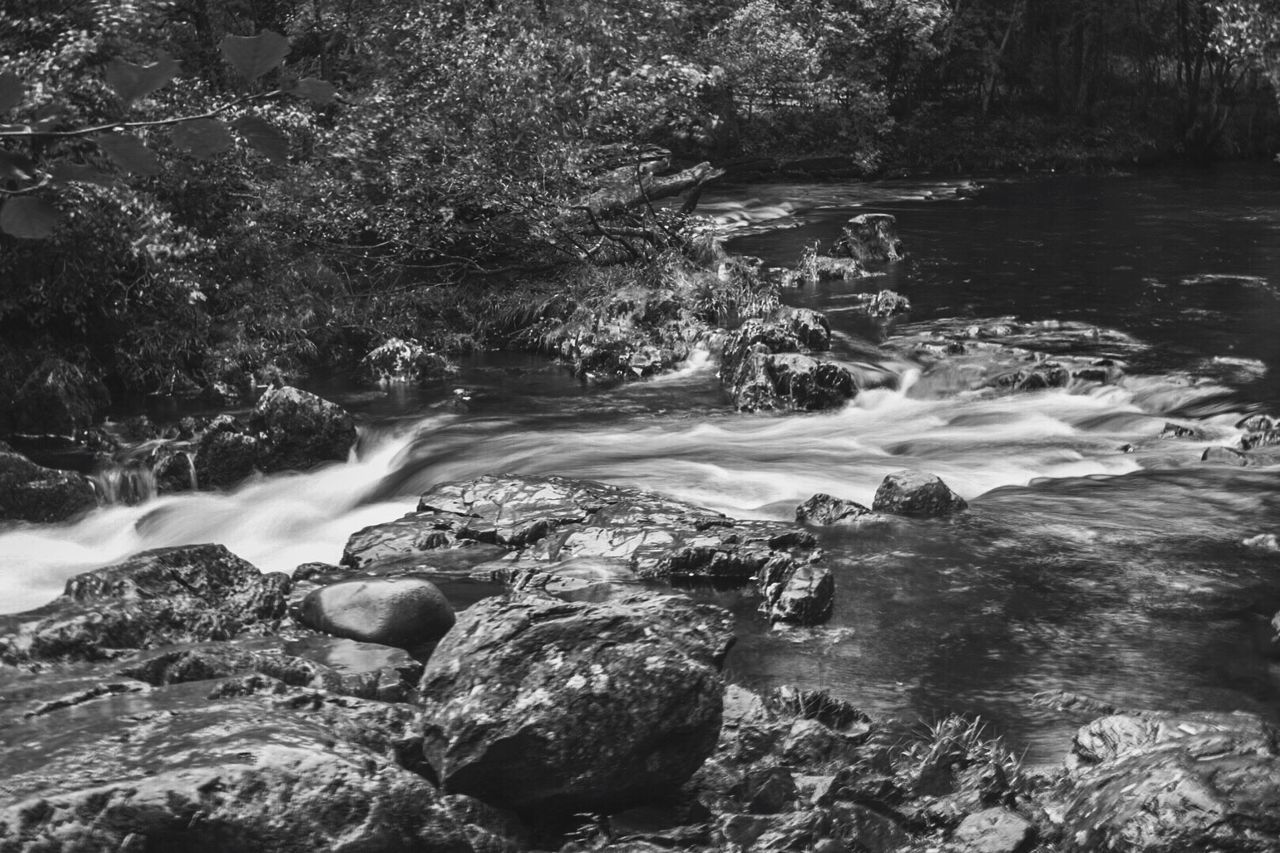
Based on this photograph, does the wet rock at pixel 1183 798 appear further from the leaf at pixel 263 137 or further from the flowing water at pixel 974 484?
the leaf at pixel 263 137

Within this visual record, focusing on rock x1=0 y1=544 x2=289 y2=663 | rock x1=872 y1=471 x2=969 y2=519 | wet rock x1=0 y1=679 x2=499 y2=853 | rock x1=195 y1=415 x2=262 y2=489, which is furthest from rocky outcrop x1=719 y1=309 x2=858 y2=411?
wet rock x1=0 y1=679 x2=499 y2=853

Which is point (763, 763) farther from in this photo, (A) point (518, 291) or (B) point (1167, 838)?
(A) point (518, 291)

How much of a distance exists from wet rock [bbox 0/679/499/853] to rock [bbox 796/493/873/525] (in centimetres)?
521

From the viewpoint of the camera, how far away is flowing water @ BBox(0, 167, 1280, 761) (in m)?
7.10

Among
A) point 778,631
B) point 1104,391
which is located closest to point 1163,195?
point 1104,391

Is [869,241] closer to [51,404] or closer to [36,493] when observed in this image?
[51,404]

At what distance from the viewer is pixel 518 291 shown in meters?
17.4

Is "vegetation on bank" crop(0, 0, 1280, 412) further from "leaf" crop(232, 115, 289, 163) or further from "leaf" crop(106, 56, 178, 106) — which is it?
"leaf" crop(106, 56, 178, 106)

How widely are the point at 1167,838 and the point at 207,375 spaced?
41.2 ft

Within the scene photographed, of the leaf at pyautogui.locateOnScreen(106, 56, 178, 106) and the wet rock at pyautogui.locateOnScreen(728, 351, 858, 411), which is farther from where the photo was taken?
the wet rock at pyautogui.locateOnScreen(728, 351, 858, 411)

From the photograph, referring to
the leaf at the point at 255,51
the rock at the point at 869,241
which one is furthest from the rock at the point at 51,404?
the rock at the point at 869,241

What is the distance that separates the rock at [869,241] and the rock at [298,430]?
38.5 ft

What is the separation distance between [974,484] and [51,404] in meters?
9.63

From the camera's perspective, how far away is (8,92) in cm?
135
